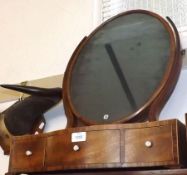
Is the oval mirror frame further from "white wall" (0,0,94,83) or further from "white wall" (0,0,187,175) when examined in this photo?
"white wall" (0,0,94,83)

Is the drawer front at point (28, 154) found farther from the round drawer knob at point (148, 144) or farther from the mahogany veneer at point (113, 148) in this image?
the round drawer knob at point (148, 144)

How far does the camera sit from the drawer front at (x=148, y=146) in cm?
92

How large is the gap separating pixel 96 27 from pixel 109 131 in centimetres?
56

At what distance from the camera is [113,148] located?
0.98m

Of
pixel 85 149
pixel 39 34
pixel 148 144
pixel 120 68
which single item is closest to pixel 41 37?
pixel 39 34

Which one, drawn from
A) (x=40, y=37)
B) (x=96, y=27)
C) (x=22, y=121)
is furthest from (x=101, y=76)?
(x=40, y=37)

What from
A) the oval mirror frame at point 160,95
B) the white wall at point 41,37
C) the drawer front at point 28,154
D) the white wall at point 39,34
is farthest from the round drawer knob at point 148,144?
the white wall at point 39,34

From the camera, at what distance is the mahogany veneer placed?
920mm

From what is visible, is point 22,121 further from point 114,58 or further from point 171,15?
point 171,15

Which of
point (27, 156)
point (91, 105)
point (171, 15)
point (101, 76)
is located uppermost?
point (171, 15)

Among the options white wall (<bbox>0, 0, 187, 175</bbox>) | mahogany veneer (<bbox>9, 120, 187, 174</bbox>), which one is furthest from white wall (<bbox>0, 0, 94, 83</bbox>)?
mahogany veneer (<bbox>9, 120, 187, 174</bbox>)

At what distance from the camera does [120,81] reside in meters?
1.20

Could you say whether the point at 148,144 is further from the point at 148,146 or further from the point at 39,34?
the point at 39,34

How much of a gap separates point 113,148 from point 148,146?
95 mm
